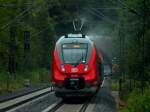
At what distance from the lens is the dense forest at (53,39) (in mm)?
32000

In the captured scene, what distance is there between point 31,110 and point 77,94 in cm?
451

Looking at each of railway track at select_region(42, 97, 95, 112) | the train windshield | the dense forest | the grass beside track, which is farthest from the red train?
the grass beside track

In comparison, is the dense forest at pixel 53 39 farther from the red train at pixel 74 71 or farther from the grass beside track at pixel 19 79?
the red train at pixel 74 71

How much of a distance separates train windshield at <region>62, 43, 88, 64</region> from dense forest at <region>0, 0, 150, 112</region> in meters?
3.00

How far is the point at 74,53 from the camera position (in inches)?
1245

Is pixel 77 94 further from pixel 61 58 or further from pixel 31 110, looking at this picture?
pixel 31 110

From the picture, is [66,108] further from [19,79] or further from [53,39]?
[53,39]

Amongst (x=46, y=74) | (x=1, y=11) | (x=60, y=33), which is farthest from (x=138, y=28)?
(x=60, y=33)

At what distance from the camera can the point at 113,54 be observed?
67688 mm

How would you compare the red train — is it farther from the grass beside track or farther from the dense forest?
the grass beside track

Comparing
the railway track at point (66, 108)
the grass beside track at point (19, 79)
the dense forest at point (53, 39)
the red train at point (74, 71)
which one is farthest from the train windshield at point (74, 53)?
the grass beside track at point (19, 79)

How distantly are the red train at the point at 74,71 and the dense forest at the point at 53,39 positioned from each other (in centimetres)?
244

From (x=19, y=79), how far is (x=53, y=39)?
24192 mm

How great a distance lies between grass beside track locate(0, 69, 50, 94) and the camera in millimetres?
47013
